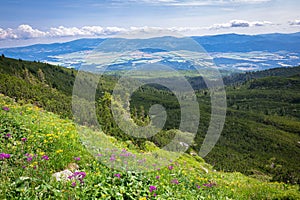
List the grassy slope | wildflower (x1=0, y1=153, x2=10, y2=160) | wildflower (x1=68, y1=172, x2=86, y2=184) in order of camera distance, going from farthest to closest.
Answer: wildflower (x1=0, y1=153, x2=10, y2=160)
wildflower (x1=68, y1=172, x2=86, y2=184)
the grassy slope

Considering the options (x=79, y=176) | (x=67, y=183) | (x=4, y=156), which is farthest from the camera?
(x=4, y=156)

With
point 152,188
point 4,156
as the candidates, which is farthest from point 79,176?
point 4,156

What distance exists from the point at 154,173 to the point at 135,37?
23.6 ft

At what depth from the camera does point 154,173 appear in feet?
33.0

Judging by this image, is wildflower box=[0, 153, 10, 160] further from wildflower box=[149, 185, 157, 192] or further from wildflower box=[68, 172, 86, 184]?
wildflower box=[149, 185, 157, 192]

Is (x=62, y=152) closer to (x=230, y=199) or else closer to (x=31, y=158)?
(x=31, y=158)

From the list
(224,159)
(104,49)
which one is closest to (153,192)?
(104,49)

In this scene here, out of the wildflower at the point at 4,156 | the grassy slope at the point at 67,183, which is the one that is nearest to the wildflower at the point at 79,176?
the grassy slope at the point at 67,183

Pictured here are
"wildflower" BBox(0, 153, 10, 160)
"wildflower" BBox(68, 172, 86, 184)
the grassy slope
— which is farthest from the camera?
"wildflower" BBox(0, 153, 10, 160)

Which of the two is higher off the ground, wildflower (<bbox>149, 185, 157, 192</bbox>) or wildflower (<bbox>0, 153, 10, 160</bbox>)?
wildflower (<bbox>0, 153, 10, 160</bbox>)

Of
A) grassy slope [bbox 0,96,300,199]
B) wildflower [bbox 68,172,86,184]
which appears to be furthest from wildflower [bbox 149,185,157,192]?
wildflower [bbox 68,172,86,184]

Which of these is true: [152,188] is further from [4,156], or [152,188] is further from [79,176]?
[4,156]

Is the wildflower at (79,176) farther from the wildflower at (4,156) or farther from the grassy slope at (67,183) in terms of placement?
the wildflower at (4,156)

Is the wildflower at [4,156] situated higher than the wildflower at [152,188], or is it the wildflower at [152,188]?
the wildflower at [4,156]
